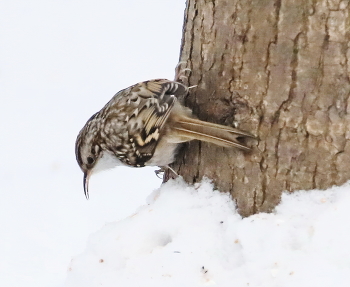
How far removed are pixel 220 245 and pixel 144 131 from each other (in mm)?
855

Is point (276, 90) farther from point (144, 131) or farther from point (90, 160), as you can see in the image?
point (90, 160)

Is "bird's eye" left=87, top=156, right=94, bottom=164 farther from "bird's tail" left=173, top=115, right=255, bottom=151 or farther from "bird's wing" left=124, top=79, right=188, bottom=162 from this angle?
"bird's tail" left=173, top=115, right=255, bottom=151

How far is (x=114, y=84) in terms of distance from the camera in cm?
647

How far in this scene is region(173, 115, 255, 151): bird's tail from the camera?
→ 231 cm

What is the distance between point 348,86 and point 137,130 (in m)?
1.14

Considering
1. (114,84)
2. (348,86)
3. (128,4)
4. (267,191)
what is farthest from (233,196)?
(128,4)

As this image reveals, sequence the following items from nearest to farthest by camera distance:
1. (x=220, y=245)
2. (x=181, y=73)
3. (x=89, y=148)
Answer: (x=220, y=245) < (x=181, y=73) < (x=89, y=148)

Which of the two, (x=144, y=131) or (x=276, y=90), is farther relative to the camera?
(x=144, y=131)

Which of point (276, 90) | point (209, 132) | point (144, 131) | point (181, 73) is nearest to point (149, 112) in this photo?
point (144, 131)

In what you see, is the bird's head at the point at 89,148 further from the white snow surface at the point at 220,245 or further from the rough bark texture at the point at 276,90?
the rough bark texture at the point at 276,90

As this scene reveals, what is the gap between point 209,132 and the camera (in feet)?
7.81

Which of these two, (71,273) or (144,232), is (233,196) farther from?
(71,273)

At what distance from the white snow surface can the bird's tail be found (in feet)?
0.72

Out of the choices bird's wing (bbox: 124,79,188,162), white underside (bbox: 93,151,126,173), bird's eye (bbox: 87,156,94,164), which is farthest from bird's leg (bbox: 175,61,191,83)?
bird's eye (bbox: 87,156,94,164)
